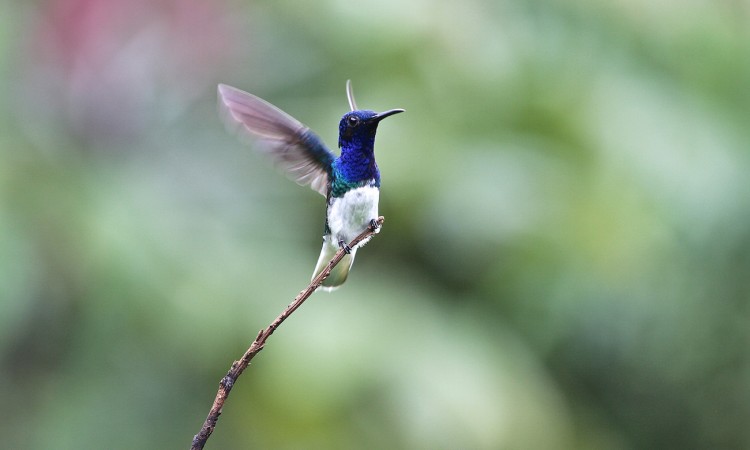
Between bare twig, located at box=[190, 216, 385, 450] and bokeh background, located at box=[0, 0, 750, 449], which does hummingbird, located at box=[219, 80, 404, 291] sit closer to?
bare twig, located at box=[190, 216, 385, 450]

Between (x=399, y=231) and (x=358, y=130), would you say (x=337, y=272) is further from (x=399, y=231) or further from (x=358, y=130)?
(x=399, y=231)

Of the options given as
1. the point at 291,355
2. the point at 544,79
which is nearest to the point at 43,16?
the point at 291,355

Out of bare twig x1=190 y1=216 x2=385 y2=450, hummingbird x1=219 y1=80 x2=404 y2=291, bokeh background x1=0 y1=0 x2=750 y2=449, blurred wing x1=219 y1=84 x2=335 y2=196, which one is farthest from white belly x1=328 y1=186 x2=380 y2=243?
bokeh background x1=0 y1=0 x2=750 y2=449

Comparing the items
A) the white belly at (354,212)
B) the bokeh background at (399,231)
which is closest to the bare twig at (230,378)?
the white belly at (354,212)

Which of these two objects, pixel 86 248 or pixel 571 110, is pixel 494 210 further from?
pixel 86 248

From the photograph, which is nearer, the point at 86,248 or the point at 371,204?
the point at 371,204

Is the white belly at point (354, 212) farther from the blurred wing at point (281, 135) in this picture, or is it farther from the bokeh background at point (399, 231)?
the bokeh background at point (399, 231)

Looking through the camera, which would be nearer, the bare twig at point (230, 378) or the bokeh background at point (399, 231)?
the bare twig at point (230, 378)
